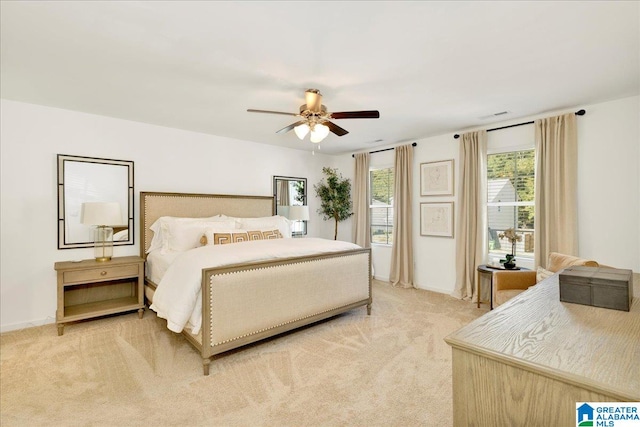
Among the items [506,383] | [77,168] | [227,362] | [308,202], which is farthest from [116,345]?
[308,202]

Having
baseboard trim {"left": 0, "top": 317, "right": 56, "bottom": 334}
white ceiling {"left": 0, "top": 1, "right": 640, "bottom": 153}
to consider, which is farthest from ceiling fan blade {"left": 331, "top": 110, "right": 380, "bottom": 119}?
baseboard trim {"left": 0, "top": 317, "right": 56, "bottom": 334}

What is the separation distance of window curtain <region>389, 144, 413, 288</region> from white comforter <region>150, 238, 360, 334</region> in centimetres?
243

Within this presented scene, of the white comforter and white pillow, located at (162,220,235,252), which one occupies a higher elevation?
white pillow, located at (162,220,235,252)

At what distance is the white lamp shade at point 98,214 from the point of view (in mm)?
3405

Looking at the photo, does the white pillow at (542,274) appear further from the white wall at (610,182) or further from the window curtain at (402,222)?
the window curtain at (402,222)

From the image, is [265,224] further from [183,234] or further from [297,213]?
[183,234]

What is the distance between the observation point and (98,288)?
3.88m

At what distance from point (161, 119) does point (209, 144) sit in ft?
2.86

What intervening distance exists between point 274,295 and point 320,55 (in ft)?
7.01

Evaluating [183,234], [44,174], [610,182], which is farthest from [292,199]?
[610,182]

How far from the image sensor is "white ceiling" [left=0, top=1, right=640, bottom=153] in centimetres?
188

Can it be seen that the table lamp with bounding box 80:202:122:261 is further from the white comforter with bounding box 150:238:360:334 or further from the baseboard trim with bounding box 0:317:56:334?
the white comforter with bounding box 150:238:360:334

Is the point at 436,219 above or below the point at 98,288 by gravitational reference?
above

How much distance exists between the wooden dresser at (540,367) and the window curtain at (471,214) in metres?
3.42
